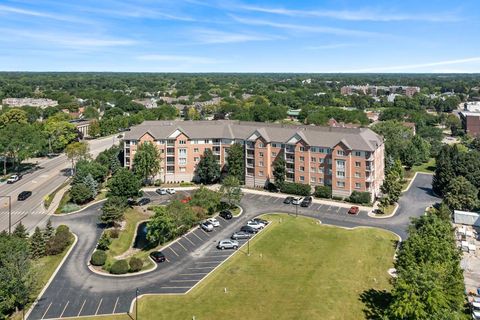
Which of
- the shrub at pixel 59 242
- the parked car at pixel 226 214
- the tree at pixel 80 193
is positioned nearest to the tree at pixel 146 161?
the tree at pixel 80 193

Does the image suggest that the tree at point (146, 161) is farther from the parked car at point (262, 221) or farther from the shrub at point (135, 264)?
the shrub at point (135, 264)

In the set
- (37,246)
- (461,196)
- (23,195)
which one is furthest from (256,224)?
(23,195)

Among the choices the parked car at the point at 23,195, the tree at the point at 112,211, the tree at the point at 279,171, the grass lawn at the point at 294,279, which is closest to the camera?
the grass lawn at the point at 294,279

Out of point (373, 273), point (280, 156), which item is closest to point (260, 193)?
point (280, 156)

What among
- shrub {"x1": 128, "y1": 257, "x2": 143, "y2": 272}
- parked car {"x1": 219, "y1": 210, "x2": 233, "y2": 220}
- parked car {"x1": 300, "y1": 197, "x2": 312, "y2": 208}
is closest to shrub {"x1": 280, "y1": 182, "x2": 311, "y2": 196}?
parked car {"x1": 300, "y1": 197, "x2": 312, "y2": 208}

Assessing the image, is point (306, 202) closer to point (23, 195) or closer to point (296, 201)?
point (296, 201)

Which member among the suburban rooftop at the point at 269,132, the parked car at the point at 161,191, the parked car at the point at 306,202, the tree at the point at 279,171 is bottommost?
the parked car at the point at 306,202
